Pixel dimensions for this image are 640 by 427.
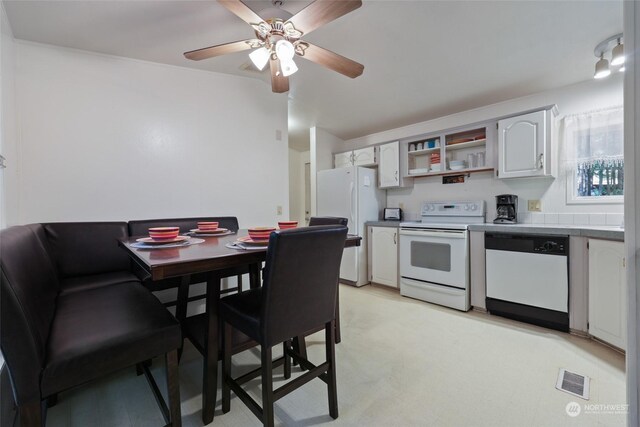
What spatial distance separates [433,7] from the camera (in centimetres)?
169

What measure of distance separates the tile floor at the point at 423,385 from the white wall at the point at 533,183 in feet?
3.75

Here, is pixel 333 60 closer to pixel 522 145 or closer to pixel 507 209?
pixel 522 145

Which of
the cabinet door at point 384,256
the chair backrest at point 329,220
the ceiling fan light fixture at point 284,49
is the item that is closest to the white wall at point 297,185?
the cabinet door at point 384,256

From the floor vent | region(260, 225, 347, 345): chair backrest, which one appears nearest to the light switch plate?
the floor vent

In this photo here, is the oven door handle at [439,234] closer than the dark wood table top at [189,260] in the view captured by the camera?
No

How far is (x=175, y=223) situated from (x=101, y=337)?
1379 mm

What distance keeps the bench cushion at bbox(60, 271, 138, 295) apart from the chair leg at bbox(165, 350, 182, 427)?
0.92 metres

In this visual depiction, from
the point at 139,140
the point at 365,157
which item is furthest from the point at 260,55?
the point at 365,157

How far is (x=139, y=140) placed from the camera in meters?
2.30

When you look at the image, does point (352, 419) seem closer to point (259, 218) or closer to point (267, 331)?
point (267, 331)

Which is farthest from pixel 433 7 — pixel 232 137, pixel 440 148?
pixel 232 137

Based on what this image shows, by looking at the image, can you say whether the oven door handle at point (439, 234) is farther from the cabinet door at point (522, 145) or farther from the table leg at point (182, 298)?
the table leg at point (182, 298)

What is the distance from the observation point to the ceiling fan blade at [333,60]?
5.32 ft

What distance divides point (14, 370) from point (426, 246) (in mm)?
2997
